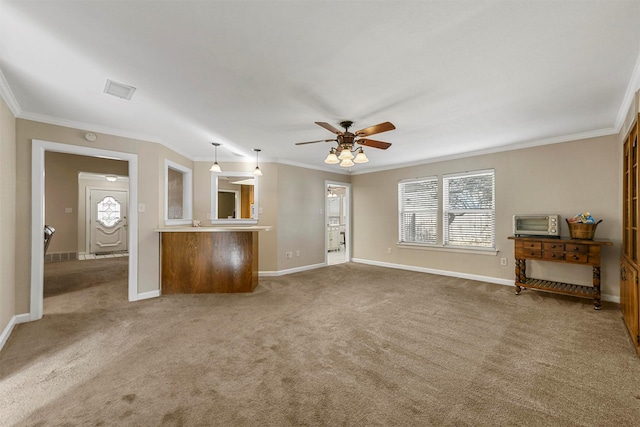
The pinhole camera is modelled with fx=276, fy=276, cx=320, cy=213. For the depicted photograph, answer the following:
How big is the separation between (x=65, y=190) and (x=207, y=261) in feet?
18.3

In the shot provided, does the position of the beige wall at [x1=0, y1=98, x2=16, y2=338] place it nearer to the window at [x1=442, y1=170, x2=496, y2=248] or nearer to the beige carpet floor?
the beige carpet floor

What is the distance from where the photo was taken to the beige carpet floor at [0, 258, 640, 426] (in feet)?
5.36

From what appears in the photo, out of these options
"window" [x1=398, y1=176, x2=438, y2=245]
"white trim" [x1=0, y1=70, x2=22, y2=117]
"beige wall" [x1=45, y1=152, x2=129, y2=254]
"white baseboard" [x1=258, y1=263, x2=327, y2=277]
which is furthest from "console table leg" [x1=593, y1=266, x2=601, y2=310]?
"beige wall" [x1=45, y1=152, x2=129, y2=254]

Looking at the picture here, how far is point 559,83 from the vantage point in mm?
2367

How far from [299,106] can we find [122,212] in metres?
7.92

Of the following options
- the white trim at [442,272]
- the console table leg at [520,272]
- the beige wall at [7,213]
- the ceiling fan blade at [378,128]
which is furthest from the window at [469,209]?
the beige wall at [7,213]

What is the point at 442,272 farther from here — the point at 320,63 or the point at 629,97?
the point at 320,63

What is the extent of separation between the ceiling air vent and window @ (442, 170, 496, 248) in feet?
16.4

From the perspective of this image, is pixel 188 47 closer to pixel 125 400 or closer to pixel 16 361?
pixel 125 400

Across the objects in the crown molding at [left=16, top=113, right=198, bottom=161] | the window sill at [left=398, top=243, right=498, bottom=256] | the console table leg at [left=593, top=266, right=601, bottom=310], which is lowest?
the console table leg at [left=593, top=266, right=601, bottom=310]

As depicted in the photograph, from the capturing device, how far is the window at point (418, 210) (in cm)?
552

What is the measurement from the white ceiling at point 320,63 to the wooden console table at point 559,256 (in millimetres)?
1517

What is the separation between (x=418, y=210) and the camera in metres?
5.74

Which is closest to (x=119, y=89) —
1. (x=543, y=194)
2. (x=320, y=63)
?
(x=320, y=63)
